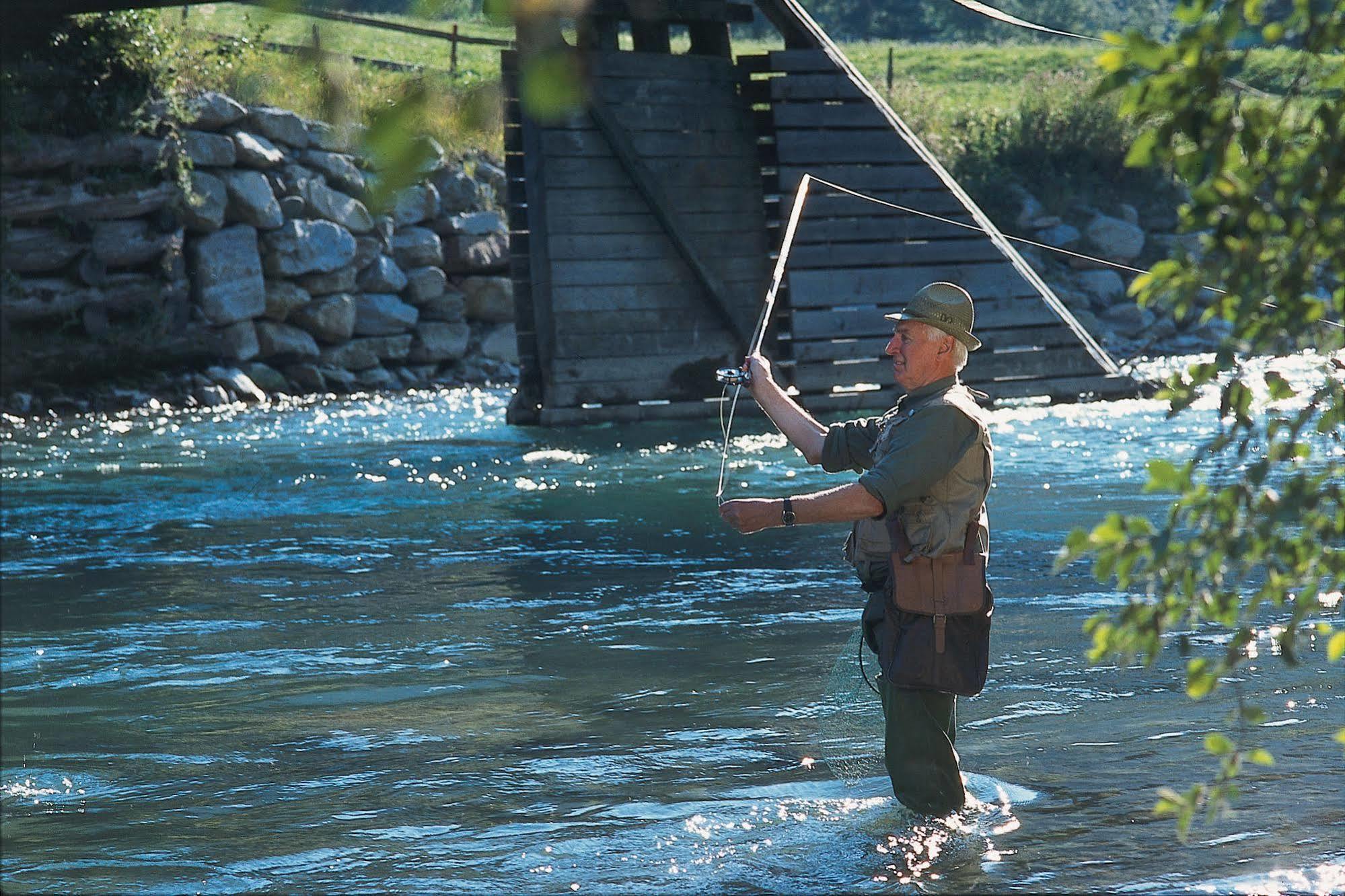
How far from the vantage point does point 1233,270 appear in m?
2.65

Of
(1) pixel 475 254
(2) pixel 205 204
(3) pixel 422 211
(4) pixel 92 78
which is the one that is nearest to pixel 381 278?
(3) pixel 422 211

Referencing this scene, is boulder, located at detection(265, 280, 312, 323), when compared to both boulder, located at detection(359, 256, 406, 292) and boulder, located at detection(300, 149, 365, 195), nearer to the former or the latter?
boulder, located at detection(359, 256, 406, 292)

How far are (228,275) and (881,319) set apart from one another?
9.95 metres

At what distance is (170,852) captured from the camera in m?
5.43

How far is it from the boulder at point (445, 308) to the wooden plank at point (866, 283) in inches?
378

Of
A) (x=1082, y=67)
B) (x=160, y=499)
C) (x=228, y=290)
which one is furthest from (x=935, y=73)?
(x=160, y=499)

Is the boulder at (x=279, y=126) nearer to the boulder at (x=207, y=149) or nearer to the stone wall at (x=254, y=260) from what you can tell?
the stone wall at (x=254, y=260)

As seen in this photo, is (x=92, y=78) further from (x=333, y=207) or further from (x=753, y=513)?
(x=753, y=513)

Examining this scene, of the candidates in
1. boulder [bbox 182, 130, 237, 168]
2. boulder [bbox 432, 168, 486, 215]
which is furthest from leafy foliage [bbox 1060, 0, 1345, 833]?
boulder [bbox 432, 168, 486, 215]

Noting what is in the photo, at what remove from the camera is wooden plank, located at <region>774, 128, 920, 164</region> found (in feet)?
51.4

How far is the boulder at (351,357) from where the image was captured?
22938mm

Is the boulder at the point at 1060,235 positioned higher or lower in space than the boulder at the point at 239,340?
higher

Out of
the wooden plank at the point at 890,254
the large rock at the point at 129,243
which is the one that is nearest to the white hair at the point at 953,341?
the wooden plank at the point at 890,254

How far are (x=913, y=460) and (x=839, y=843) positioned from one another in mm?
1406
